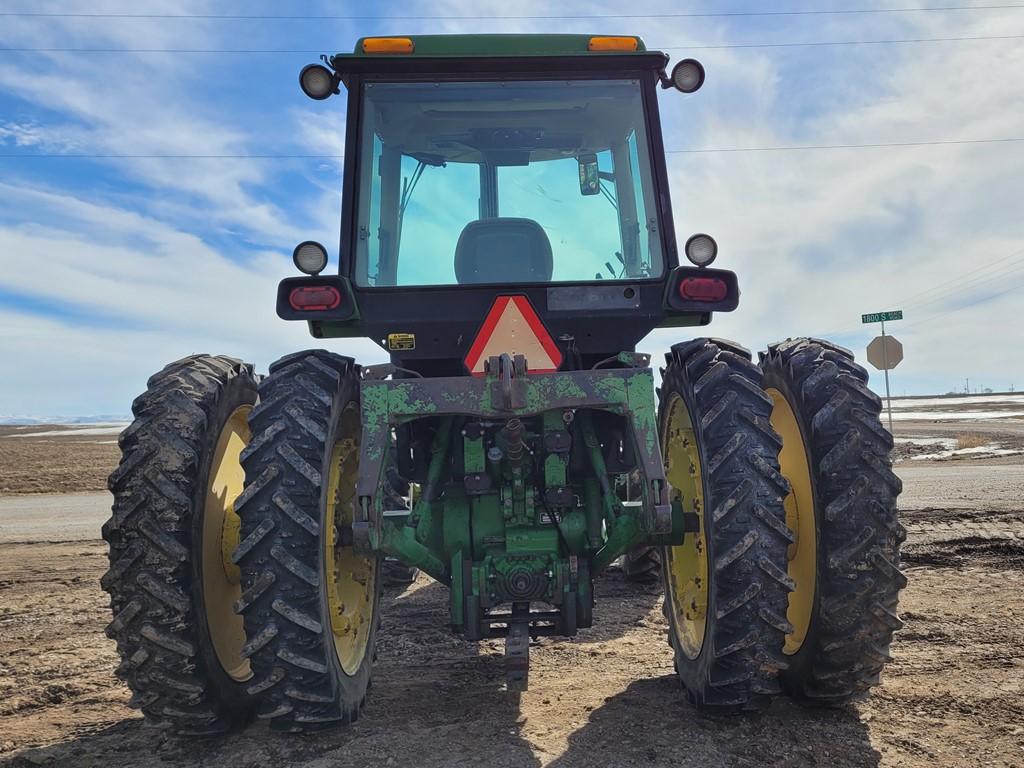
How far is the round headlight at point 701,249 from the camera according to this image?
11.4 ft

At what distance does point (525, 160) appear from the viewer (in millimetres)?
3947

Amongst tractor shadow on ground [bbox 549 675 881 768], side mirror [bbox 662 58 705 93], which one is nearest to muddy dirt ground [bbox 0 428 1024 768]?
tractor shadow on ground [bbox 549 675 881 768]

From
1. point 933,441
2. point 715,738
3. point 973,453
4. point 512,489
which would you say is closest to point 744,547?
point 715,738

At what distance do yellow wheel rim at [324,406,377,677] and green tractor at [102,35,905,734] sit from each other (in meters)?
0.02

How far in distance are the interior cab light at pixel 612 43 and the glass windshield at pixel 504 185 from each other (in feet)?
0.55

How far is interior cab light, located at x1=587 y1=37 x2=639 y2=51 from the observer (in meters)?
3.64

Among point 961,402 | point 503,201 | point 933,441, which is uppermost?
point 961,402

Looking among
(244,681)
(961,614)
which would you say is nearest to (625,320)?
(244,681)

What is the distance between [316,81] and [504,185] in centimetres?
102

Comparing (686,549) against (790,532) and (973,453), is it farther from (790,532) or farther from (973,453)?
(973,453)

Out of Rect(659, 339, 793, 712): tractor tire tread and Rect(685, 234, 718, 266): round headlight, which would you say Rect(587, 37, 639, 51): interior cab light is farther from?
Rect(659, 339, 793, 712): tractor tire tread

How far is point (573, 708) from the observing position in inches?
136

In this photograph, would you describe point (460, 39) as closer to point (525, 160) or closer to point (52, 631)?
point (525, 160)

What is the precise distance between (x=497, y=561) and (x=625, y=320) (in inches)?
49.7
